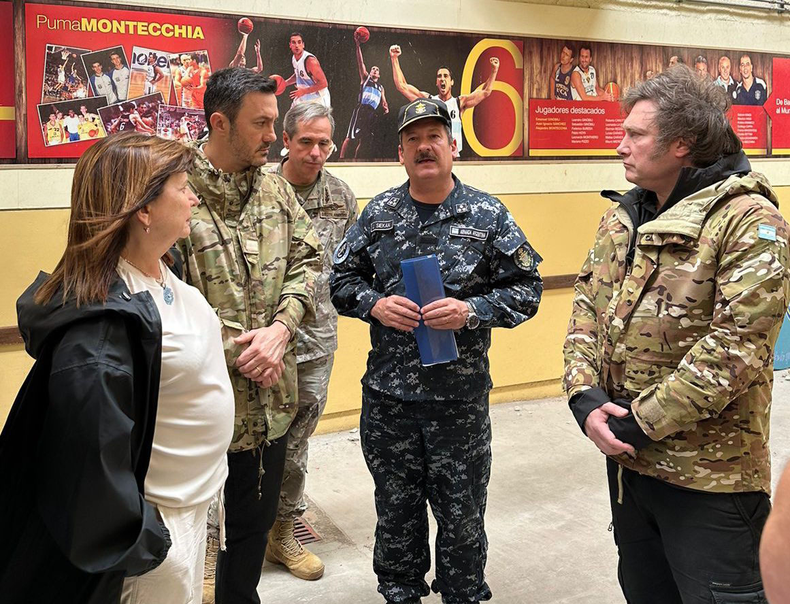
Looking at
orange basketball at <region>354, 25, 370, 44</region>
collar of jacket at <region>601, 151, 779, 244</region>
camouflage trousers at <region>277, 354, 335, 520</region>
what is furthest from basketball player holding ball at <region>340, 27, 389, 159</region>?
collar of jacket at <region>601, 151, 779, 244</region>

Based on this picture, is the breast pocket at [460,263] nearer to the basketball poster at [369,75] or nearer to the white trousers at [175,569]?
the white trousers at [175,569]

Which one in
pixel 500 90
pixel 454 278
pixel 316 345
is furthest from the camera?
pixel 500 90

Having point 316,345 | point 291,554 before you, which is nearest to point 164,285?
point 316,345

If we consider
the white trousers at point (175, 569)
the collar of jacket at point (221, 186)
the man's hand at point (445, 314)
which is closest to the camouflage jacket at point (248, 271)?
the collar of jacket at point (221, 186)

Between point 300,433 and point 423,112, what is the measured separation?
155 cm

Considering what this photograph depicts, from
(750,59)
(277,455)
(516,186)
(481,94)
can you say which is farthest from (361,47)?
(750,59)

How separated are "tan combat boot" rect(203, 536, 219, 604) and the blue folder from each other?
129 cm

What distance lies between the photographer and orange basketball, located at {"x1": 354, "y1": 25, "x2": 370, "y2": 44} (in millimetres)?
4902

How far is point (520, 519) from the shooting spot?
4.04m

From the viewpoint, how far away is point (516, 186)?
5.62 m

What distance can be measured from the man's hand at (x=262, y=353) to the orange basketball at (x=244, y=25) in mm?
2557

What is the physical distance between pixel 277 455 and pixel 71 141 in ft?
7.68

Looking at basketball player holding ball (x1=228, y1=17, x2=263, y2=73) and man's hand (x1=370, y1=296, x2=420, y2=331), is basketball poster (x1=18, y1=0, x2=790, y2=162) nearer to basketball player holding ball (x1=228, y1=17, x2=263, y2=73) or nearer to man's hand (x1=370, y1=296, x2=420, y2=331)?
basketball player holding ball (x1=228, y1=17, x2=263, y2=73)

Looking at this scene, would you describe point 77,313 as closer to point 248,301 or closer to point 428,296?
point 248,301
